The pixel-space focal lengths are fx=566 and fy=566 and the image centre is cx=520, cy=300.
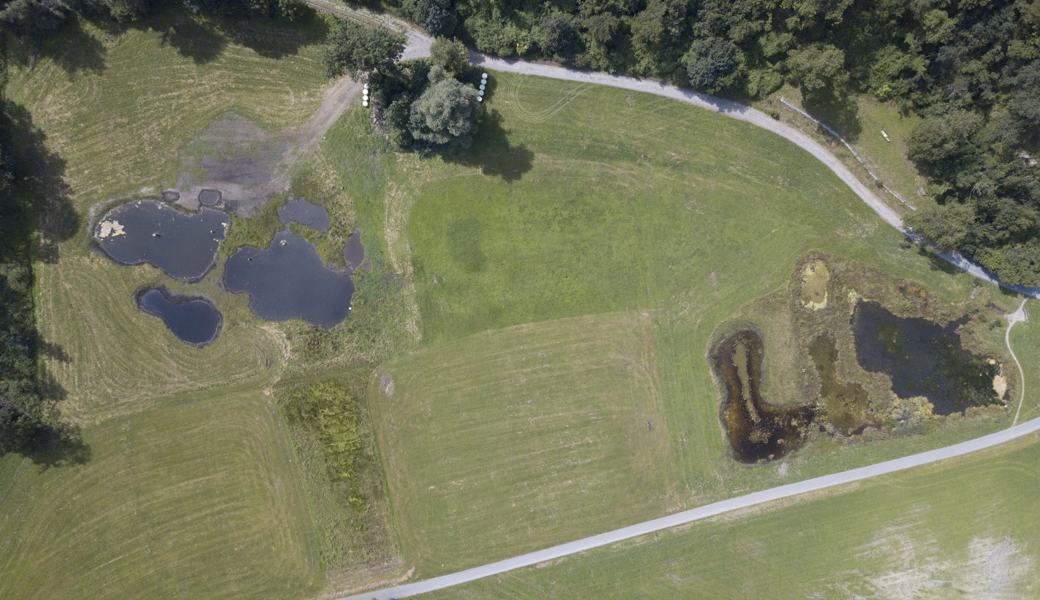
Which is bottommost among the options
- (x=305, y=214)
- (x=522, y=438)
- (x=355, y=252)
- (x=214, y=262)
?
(x=522, y=438)

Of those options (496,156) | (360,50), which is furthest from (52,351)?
(496,156)

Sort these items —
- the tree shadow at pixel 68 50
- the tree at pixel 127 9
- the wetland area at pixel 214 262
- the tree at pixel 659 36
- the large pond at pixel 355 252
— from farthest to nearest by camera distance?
the large pond at pixel 355 252 → the wetland area at pixel 214 262 → the tree shadow at pixel 68 50 → the tree at pixel 127 9 → the tree at pixel 659 36

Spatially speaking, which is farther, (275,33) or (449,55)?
(275,33)

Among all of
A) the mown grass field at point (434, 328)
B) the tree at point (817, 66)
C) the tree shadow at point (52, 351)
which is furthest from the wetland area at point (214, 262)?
the tree at point (817, 66)

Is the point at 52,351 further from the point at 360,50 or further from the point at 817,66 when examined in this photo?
the point at 817,66

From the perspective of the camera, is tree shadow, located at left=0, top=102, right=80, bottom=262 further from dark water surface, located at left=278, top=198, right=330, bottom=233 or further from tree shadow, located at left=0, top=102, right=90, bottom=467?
dark water surface, located at left=278, top=198, right=330, bottom=233

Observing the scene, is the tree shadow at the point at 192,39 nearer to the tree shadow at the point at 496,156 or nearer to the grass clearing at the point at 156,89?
the grass clearing at the point at 156,89
